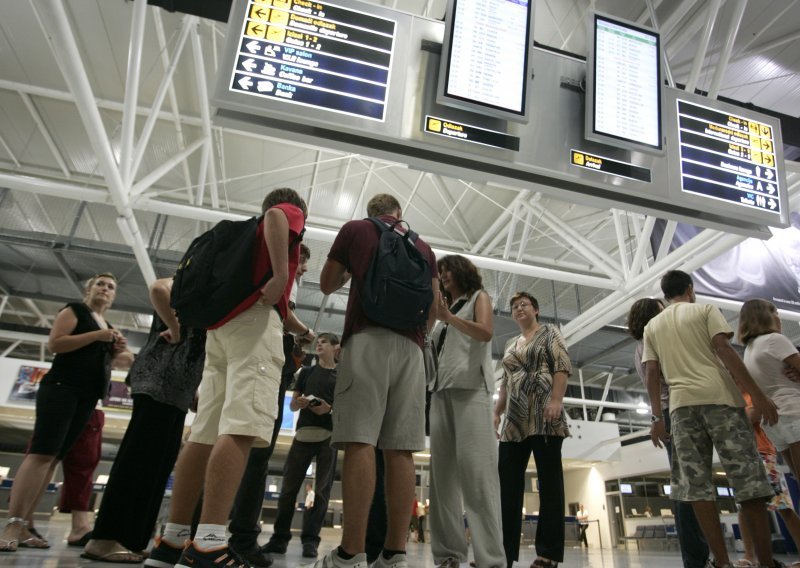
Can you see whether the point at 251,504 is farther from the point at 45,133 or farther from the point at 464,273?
the point at 45,133

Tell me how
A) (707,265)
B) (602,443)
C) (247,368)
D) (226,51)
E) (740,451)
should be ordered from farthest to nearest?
1. (602,443)
2. (707,265)
3. (226,51)
4. (740,451)
5. (247,368)

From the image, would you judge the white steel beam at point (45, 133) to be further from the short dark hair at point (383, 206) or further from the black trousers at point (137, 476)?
the short dark hair at point (383, 206)

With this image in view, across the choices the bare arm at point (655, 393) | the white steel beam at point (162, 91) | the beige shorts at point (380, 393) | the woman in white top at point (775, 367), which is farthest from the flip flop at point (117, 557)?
the white steel beam at point (162, 91)

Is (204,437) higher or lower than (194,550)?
higher

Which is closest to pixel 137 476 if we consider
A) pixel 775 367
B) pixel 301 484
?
pixel 301 484

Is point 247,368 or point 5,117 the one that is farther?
point 5,117

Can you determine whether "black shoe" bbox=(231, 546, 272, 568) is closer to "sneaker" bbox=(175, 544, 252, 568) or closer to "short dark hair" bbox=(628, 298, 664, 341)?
"sneaker" bbox=(175, 544, 252, 568)

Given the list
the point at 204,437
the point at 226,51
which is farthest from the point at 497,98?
the point at 204,437

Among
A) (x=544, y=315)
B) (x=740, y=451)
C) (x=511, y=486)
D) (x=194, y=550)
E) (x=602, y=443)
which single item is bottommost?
(x=194, y=550)

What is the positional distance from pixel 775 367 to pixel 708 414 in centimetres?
91

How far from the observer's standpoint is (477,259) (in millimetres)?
9969

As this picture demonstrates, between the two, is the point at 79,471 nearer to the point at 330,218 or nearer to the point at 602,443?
the point at 330,218

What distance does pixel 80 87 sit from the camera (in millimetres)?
5773

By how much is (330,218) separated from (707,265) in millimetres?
8308
